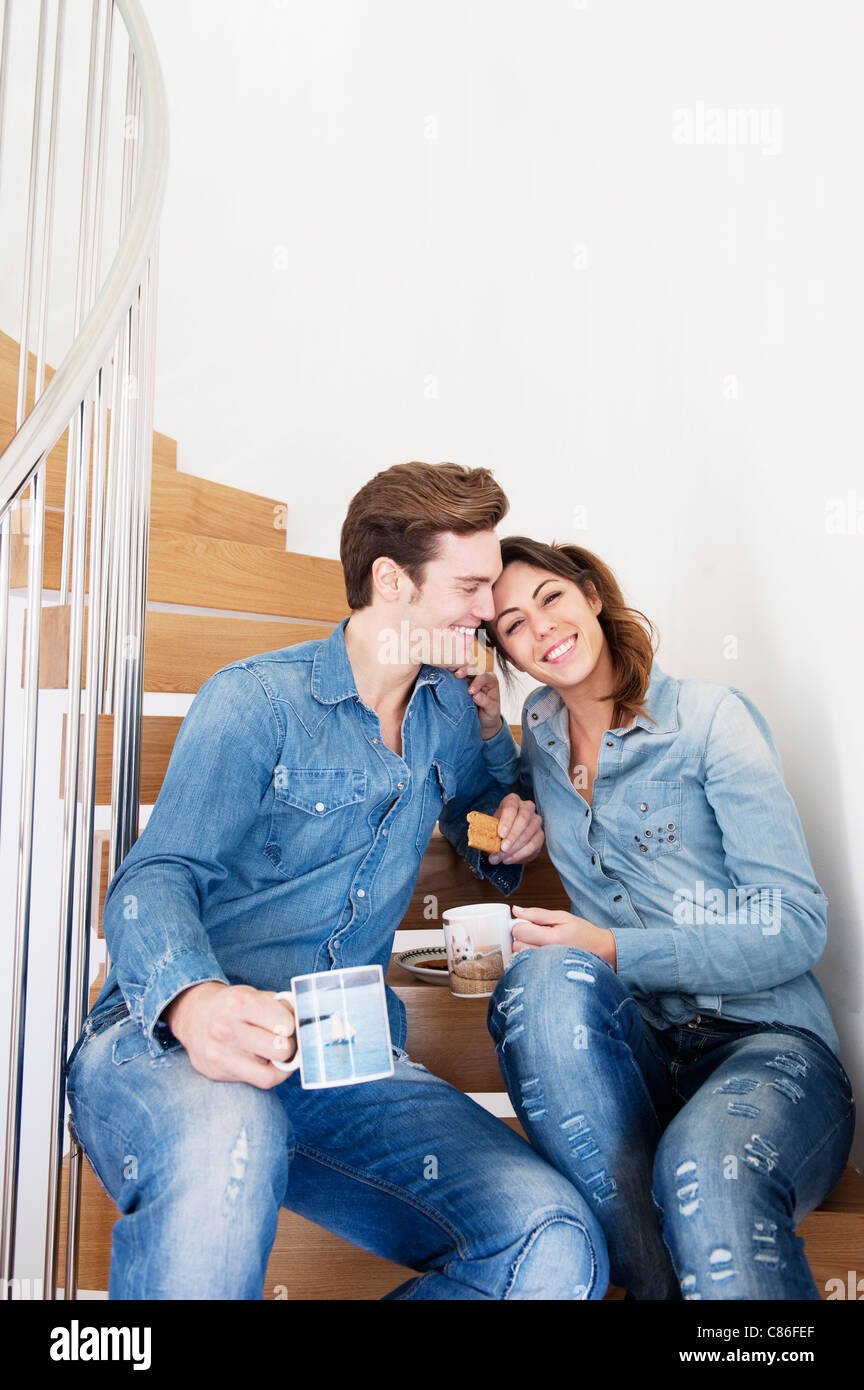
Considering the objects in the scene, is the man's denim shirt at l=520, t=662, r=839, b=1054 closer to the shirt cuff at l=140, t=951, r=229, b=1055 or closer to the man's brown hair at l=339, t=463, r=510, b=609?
the man's brown hair at l=339, t=463, r=510, b=609

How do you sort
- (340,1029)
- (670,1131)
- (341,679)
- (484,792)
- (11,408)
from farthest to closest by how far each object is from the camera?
(11,408) < (484,792) < (341,679) < (670,1131) < (340,1029)

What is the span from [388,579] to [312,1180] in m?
0.76

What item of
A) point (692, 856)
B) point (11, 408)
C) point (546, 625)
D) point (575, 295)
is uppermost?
point (575, 295)

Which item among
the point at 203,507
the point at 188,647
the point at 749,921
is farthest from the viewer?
the point at 203,507

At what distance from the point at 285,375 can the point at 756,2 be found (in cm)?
177

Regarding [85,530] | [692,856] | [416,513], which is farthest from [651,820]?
[85,530]

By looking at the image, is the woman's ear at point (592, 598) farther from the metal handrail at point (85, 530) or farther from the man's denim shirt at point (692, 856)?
the metal handrail at point (85, 530)

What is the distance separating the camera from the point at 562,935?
4.35 ft

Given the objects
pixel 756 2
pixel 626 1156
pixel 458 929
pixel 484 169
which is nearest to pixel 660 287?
pixel 756 2

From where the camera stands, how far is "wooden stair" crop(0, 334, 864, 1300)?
4.46ft

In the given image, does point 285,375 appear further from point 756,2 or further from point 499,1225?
point 499,1225

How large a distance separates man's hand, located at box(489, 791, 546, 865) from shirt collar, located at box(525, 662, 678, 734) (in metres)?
0.13

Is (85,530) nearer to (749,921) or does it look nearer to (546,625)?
(546,625)

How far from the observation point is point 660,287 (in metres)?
2.35
